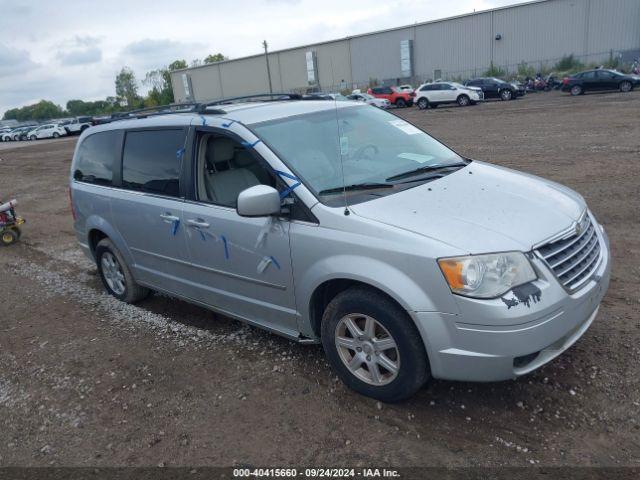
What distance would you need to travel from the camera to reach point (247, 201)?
3.39 meters

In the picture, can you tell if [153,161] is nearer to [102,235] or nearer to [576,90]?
[102,235]

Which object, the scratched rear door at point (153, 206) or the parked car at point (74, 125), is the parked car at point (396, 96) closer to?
the parked car at point (74, 125)

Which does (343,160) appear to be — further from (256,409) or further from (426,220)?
Answer: (256,409)

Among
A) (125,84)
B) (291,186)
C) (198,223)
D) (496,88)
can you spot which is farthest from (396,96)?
(125,84)

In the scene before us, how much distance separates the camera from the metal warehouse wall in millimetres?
45594

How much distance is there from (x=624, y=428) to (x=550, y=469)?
574 millimetres

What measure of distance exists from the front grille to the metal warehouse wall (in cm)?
5023

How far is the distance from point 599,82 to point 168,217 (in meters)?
29.8

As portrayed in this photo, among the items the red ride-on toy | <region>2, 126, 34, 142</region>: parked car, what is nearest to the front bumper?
the red ride-on toy

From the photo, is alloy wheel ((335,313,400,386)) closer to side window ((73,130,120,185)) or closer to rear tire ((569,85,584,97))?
side window ((73,130,120,185))

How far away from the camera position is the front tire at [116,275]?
536 centimetres

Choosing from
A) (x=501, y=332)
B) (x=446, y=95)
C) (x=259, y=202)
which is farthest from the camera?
(x=446, y=95)

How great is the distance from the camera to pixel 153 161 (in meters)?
4.63

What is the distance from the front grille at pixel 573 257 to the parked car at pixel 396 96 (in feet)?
112
